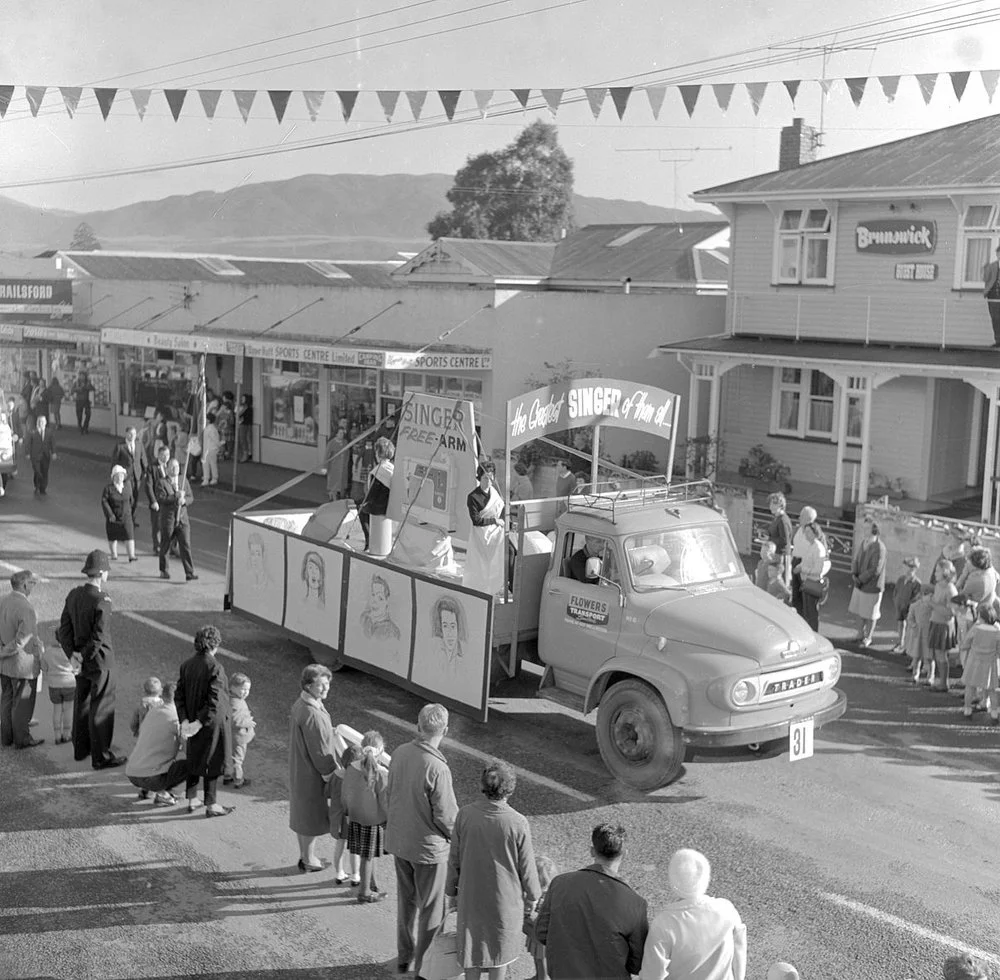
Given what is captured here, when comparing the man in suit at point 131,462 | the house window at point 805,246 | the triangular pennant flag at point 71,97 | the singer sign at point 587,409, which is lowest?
the man in suit at point 131,462

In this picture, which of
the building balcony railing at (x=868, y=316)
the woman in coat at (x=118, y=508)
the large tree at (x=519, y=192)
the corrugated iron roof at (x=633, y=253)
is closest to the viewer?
the woman in coat at (x=118, y=508)

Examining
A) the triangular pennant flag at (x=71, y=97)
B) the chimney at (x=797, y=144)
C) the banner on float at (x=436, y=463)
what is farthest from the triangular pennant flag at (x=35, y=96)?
the chimney at (x=797, y=144)

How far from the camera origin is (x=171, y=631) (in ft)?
48.7

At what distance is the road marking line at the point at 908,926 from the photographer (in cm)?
771

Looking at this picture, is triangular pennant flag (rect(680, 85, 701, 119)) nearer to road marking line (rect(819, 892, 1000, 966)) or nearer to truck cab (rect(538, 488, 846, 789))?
truck cab (rect(538, 488, 846, 789))

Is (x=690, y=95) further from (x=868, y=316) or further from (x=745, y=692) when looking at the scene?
(x=745, y=692)

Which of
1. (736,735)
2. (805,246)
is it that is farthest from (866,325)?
(736,735)

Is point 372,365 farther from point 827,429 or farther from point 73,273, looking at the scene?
point 73,273

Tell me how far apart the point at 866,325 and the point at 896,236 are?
1658 millimetres

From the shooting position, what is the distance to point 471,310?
Result: 79.9 ft

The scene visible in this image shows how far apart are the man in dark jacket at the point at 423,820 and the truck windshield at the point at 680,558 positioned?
401 cm

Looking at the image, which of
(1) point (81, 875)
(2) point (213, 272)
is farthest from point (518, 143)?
(1) point (81, 875)

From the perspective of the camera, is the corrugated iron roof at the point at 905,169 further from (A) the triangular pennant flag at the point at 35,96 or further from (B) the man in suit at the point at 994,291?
(A) the triangular pennant flag at the point at 35,96

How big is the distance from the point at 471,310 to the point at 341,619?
12.6m
